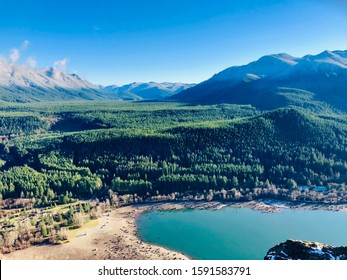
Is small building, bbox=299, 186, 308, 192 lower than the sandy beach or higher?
higher

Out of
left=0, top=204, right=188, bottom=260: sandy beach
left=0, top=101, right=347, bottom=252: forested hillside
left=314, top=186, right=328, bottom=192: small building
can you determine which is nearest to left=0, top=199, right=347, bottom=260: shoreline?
left=0, top=204, right=188, bottom=260: sandy beach

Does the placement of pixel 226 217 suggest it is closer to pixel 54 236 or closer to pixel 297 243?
pixel 54 236

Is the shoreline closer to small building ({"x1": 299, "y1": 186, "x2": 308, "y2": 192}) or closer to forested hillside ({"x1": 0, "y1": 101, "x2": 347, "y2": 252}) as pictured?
forested hillside ({"x1": 0, "y1": 101, "x2": 347, "y2": 252})

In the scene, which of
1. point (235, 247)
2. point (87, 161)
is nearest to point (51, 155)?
point (87, 161)

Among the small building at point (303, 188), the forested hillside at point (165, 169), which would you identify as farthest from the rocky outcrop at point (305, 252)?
the small building at point (303, 188)

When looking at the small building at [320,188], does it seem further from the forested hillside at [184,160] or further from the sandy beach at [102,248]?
the sandy beach at [102,248]

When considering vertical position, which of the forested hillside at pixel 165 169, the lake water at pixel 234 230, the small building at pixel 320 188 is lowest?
the lake water at pixel 234 230

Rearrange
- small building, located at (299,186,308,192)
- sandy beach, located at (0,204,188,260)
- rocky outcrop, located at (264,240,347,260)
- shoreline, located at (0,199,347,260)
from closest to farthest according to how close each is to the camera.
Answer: rocky outcrop, located at (264,240,347,260), sandy beach, located at (0,204,188,260), shoreline, located at (0,199,347,260), small building, located at (299,186,308,192)
